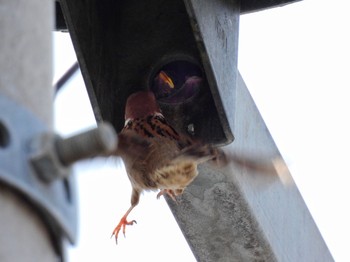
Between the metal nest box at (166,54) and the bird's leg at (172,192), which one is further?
the bird's leg at (172,192)

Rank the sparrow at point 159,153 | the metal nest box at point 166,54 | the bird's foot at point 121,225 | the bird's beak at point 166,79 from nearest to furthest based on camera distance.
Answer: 1. the metal nest box at point 166,54
2. the sparrow at point 159,153
3. the bird's beak at point 166,79
4. the bird's foot at point 121,225

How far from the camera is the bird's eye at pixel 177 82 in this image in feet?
10.9

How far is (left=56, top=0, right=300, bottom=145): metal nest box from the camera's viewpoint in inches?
114

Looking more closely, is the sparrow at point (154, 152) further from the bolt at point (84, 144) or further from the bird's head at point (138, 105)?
the bolt at point (84, 144)

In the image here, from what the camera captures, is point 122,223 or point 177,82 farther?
point 122,223

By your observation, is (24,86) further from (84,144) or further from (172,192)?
(172,192)

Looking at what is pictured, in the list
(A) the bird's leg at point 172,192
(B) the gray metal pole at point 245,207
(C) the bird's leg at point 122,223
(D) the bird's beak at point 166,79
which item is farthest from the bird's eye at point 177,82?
(C) the bird's leg at point 122,223

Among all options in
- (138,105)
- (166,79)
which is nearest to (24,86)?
(138,105)

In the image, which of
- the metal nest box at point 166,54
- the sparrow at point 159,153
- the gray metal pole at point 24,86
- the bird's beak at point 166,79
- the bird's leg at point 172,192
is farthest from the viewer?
the bird's beak at point 166,79

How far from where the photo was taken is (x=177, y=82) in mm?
3496

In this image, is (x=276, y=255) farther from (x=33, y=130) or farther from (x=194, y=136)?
(x=33, y=130)

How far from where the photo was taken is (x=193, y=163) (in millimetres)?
3178

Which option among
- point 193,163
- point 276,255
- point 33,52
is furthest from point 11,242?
point 276,255

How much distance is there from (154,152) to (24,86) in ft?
6.29
